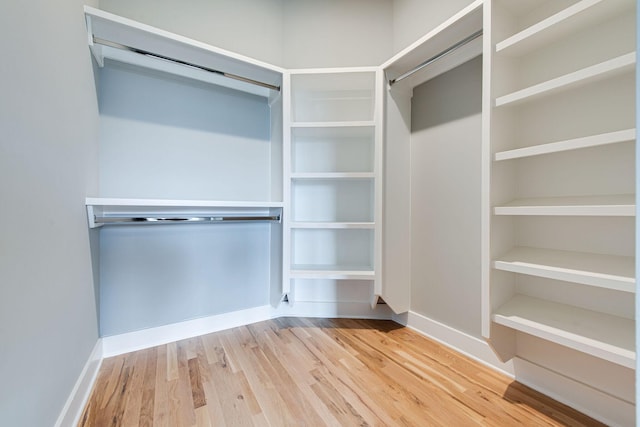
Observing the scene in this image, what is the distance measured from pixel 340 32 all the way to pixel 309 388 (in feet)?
7.66

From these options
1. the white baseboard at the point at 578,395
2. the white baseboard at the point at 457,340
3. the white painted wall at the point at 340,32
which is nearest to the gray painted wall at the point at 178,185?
the white painted wall at the point at 340,32

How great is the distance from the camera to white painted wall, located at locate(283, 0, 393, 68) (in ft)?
6.43

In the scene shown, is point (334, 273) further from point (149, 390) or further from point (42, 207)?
point (42, 207)

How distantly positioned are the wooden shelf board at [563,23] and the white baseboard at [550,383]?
144cm

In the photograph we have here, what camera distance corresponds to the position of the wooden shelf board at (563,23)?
894 mm

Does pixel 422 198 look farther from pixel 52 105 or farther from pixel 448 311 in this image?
pixel 52 105

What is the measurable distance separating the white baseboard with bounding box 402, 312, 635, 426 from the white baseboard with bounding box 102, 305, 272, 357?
1.28 meters

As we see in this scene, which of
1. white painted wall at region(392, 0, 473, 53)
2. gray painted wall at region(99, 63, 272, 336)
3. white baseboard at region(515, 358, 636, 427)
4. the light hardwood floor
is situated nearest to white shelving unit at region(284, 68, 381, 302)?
gray painted wall at region(99, 63, 272, 336)

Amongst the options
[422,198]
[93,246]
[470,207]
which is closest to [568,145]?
[470,207]

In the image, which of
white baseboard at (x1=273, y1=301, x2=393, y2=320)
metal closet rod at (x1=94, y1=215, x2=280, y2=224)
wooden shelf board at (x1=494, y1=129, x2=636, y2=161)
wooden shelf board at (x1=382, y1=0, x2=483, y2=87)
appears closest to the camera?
wooden shelf board at (x1=494, y1=129, x2=636, y2=161)

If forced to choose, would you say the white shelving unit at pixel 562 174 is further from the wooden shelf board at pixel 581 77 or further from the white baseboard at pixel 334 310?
the white baseboard at pixel 334 310

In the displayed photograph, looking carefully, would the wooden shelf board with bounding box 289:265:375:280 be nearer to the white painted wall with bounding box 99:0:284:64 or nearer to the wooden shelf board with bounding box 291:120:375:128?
the wooden shelf board with bounding box 291:120:375:128

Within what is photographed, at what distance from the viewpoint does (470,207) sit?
1.53 meters

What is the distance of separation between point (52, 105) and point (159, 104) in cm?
77
